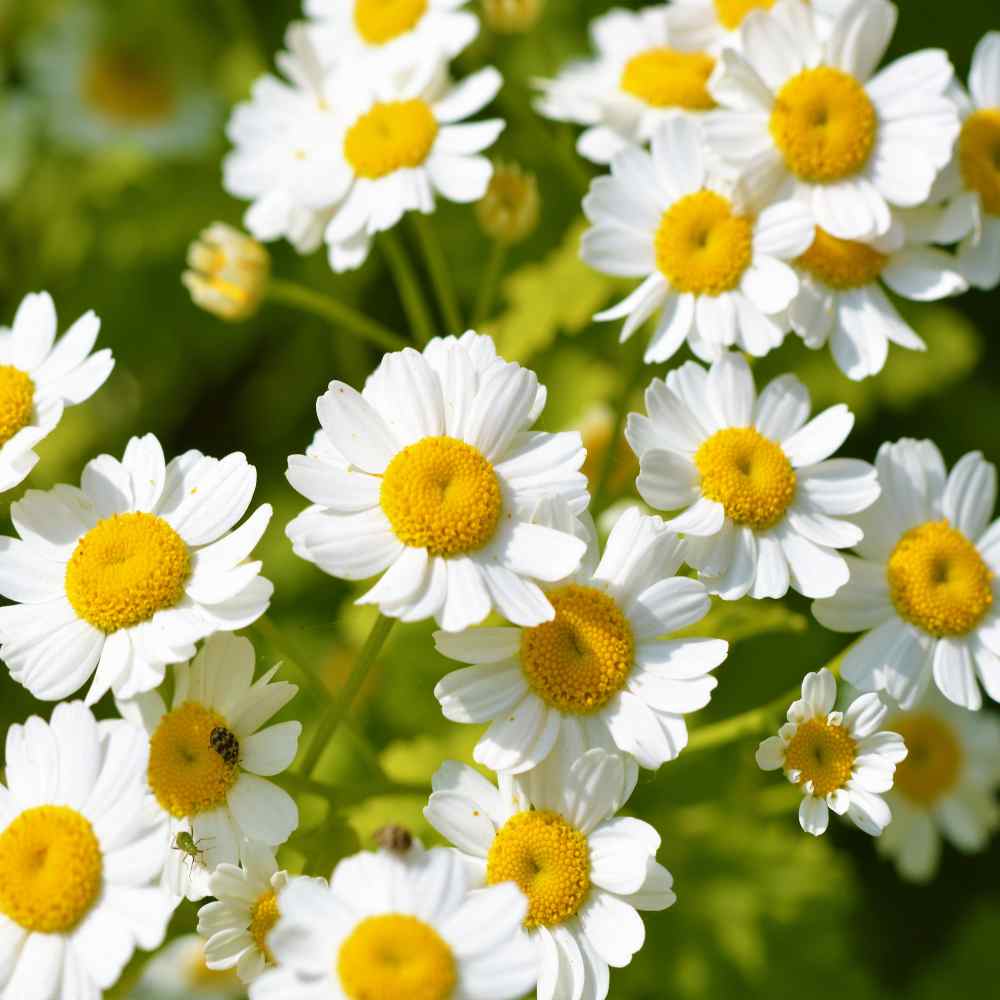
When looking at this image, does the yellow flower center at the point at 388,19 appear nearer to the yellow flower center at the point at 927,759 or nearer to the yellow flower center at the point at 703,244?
the yellow flower center at the point at 703,244

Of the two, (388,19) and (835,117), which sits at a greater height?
(388,19)

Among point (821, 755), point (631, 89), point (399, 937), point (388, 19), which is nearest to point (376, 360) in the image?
point (388, 19)

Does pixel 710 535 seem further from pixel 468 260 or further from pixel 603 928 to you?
pixel 468 260

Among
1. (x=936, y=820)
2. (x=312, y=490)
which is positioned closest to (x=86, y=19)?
(x=312, y=490)

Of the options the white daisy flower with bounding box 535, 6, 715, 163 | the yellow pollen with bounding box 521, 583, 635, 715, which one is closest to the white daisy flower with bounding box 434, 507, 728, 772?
the yellow pollen with bounding box 521, 583, 635, 715

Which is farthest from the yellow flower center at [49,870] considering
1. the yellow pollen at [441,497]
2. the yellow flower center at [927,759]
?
the yellow flower center at [927,759]

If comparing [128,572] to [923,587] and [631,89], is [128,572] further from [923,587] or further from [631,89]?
[631,89]

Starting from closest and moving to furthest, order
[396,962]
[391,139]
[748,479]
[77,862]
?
[396,962] < [77,862] < [748,479] < [391,139]
